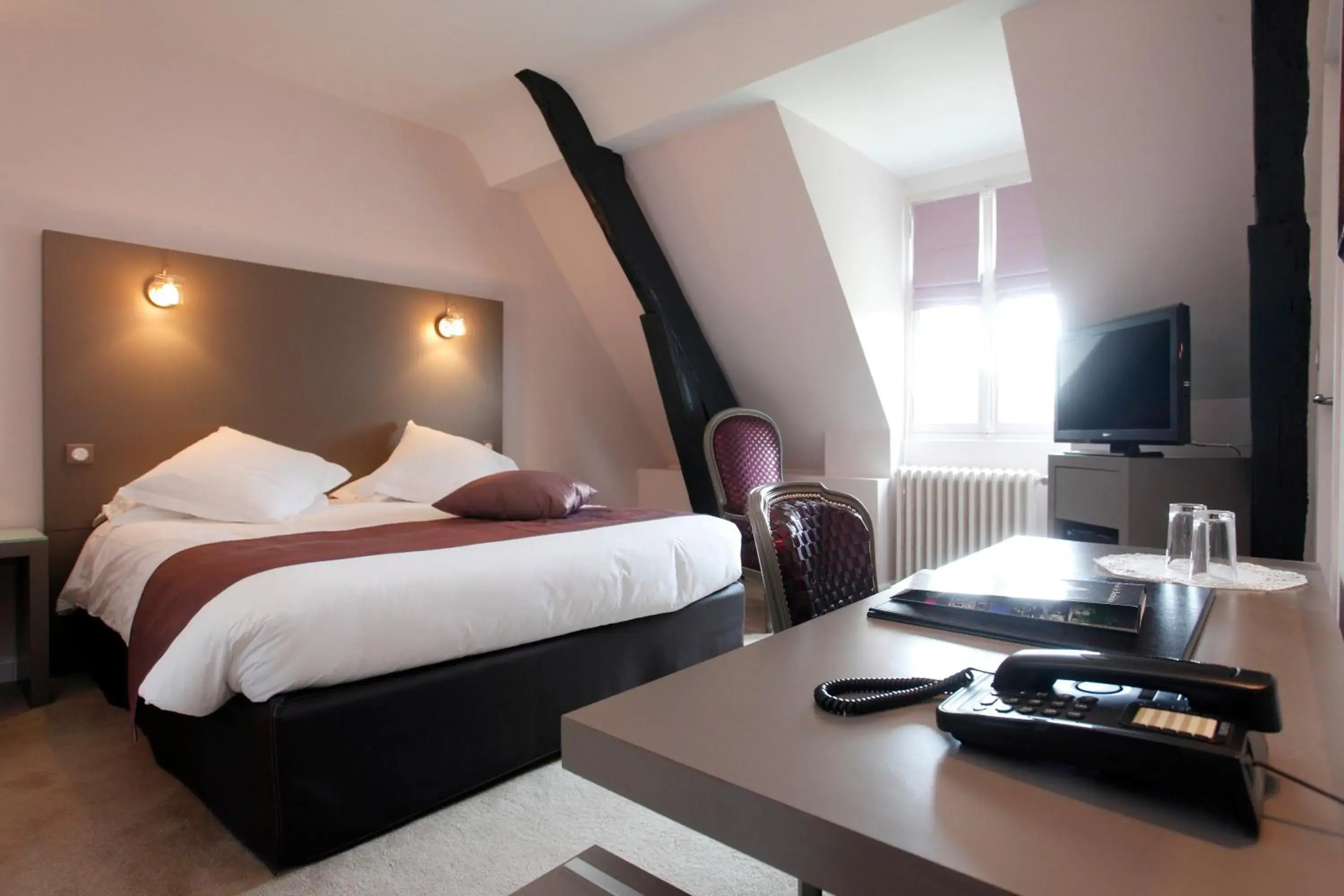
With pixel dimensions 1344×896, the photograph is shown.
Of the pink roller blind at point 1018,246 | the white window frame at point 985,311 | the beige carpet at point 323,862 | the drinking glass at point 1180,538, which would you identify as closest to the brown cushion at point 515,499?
the beige carpet at point 323,862

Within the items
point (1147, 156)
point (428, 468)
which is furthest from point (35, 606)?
point (1147, 156)

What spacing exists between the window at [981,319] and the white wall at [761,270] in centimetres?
51

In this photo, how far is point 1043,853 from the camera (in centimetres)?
49

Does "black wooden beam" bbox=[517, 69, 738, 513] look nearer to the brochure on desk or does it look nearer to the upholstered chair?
the upholstered chair

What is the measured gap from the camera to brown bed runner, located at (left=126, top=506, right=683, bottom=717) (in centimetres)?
191

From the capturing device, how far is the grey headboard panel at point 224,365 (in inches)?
122

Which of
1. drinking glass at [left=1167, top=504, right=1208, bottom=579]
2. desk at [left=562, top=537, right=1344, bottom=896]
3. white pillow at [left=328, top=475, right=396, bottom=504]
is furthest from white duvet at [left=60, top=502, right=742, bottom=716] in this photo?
drinking glass at [left=1167, top=504, right=1208, bottom=579]

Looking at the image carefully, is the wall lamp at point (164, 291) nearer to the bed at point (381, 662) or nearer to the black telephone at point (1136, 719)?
the bed at point (381, 662)

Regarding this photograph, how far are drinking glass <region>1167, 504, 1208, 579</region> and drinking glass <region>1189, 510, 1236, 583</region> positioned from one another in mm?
20

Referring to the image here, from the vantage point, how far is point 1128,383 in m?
3.03

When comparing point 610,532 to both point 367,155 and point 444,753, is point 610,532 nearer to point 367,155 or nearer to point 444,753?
point 444,753

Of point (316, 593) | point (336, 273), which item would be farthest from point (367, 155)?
point (316, 593)

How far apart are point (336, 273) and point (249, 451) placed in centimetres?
119

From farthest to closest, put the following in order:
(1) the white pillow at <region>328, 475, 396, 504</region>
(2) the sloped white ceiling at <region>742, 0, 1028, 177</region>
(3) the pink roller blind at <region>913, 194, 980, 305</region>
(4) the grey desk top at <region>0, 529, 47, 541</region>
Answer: (3) the pink roller blind at <region>913, 194, 980, 305</region> < (1) the white pillow at <region>328, 475, 396, 504</region> < (2) the sloped white ceiling at <region>742, 0, 1028, 177</region> < (4) the grey desk top at <region>0, 529, 47, 541</region>
